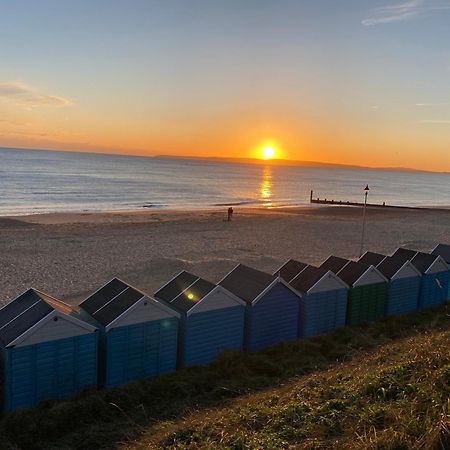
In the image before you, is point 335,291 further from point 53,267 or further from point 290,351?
point 53,267

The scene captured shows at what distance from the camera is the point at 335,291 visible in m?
11.9

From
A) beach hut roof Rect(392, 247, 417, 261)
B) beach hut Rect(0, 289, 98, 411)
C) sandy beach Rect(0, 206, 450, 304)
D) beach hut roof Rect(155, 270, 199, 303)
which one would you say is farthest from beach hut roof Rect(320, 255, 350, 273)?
beach hut Rect(0, 289, 98, 411)

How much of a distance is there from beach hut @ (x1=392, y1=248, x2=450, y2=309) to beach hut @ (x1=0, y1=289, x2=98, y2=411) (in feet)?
31.9

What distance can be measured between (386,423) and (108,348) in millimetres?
5469

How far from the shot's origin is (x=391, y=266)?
44.2 ft

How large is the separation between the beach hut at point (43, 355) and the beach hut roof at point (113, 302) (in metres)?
0.57

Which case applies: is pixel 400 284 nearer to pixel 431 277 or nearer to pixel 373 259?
pixel 373 259

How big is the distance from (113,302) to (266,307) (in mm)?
3608

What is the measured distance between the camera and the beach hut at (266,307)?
1063 centimetres

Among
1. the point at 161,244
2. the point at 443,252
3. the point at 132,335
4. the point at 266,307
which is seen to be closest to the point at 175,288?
the point at 132,335

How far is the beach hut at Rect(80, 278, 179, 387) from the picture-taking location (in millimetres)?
8883

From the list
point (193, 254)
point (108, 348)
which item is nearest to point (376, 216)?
point (193, 254)

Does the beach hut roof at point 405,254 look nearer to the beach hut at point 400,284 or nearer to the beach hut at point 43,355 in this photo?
the beach hut at point 400,284

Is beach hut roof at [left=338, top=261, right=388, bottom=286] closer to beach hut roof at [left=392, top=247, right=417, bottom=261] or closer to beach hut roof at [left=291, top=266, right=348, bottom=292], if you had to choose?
beach hut roof at [left=291, top=266, right=348, bottom=292]
